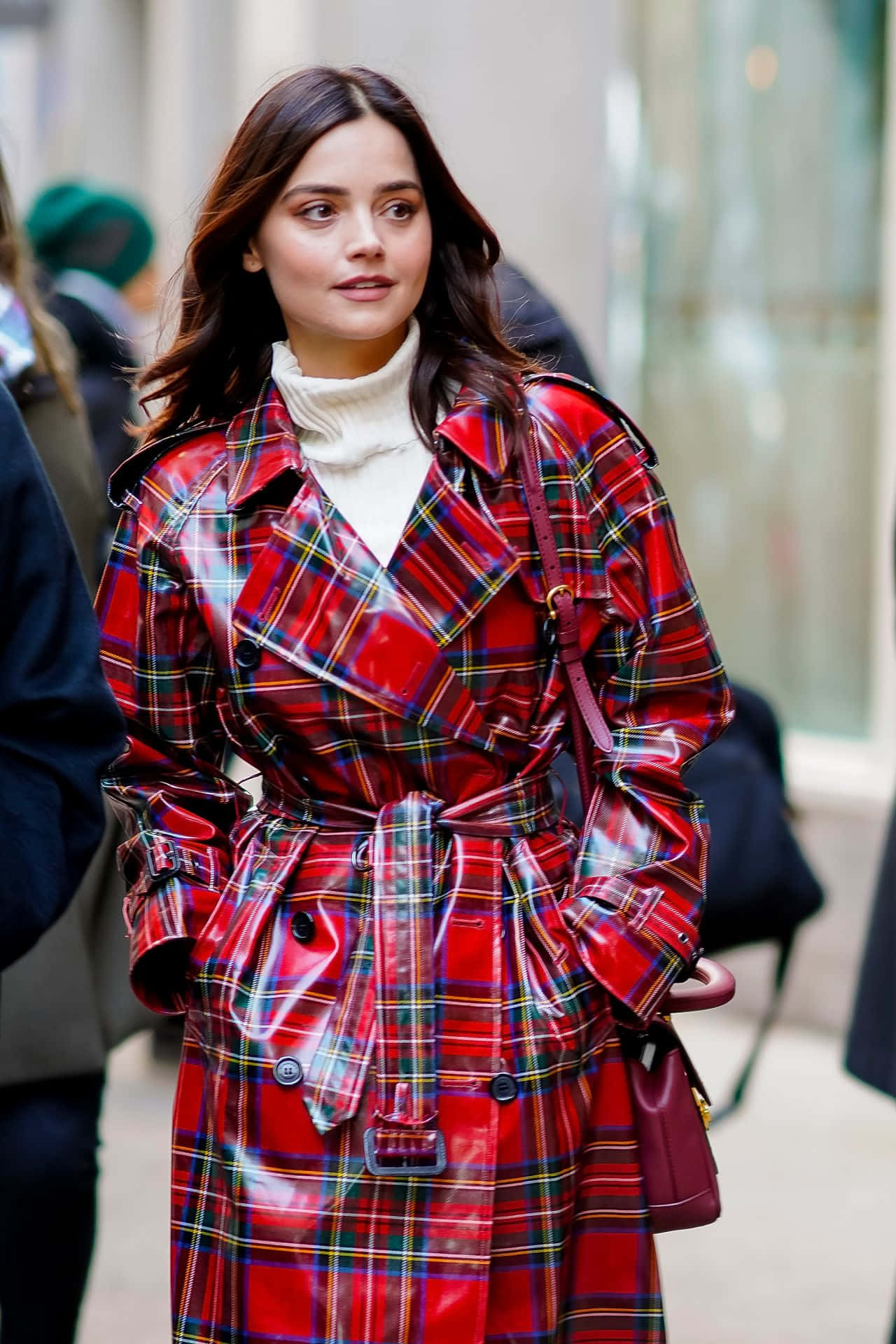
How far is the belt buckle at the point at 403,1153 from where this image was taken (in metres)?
2.35

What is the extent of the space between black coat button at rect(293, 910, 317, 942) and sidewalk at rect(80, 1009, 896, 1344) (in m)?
2.29

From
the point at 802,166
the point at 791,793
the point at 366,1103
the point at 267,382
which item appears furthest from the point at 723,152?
the point at 366,1103

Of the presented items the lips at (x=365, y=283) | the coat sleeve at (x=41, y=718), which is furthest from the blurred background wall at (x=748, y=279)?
the coat sleeve at (x=41, y=718)

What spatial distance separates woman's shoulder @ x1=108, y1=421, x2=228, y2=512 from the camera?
2.56m

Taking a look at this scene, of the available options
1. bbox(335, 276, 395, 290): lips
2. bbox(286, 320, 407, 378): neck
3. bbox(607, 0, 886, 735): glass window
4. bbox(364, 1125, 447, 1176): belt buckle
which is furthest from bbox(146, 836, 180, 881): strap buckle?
bbox(607, 0, 886, 735): glass window

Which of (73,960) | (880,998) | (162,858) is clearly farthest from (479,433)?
(880,998)

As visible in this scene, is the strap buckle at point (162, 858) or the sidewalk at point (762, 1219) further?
the sidewalk at point (762, 1219)

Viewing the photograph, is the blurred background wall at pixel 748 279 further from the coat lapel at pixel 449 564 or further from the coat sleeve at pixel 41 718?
the coat sleeve at pixel 41 718

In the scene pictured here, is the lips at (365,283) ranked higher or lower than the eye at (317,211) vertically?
lower

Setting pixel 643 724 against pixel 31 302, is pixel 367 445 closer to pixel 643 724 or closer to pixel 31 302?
pixel 643 724

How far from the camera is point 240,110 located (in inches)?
403

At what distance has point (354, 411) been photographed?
8.33 feet

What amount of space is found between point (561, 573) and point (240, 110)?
27.2 feet

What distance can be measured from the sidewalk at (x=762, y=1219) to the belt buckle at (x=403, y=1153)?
7.24ft
